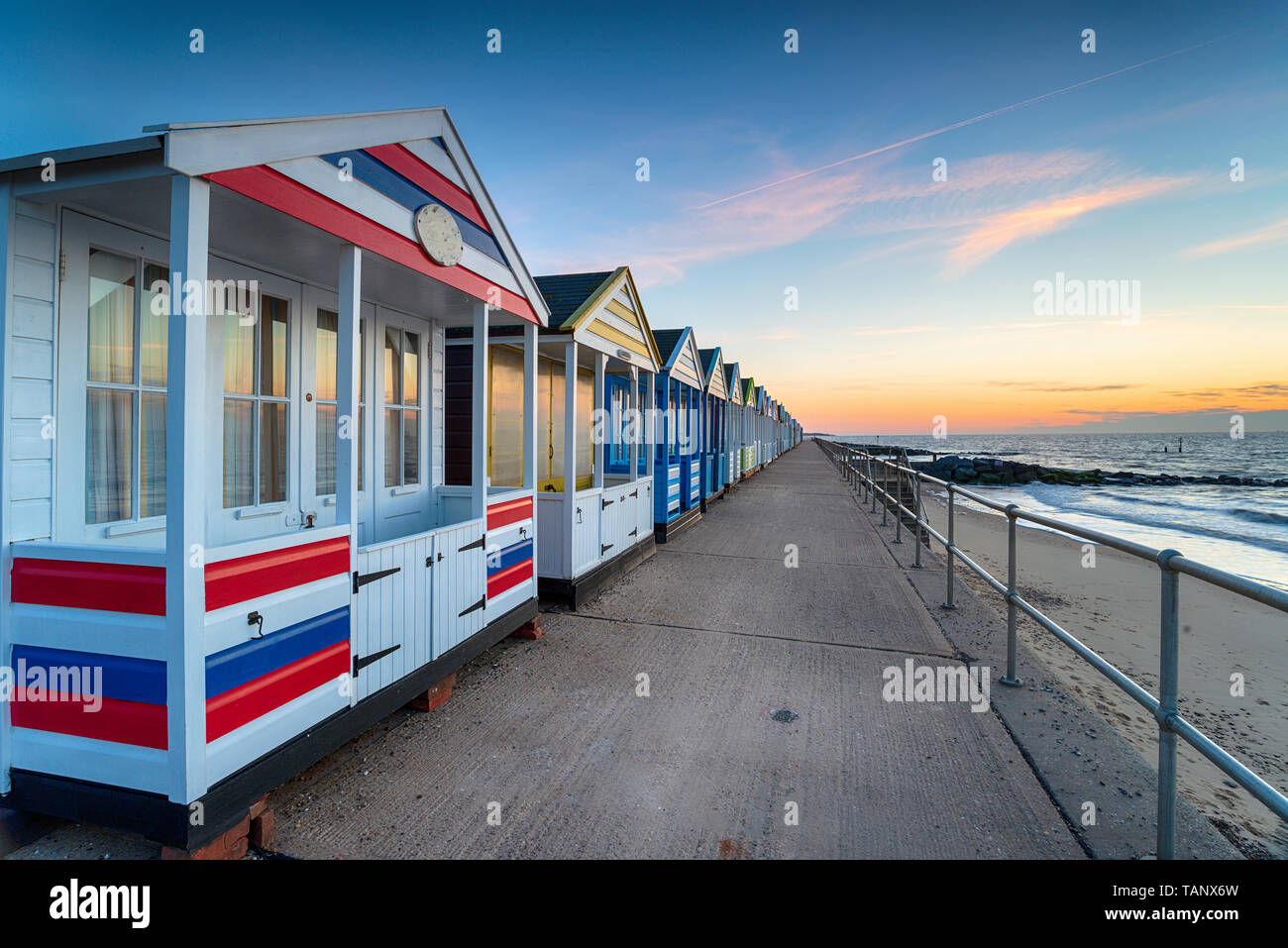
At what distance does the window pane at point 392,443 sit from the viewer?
473 cm

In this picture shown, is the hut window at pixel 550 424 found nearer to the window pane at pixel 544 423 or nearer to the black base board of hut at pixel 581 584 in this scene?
the window pane at pixel 544 423

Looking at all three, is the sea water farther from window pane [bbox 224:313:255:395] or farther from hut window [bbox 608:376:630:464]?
window pane [bbox 224:313:255:395]

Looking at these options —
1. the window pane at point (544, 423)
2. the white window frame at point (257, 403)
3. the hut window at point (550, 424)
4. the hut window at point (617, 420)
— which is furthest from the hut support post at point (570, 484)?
the hut window at point (617, 420)

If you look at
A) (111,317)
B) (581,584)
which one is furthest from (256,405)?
(581,584)

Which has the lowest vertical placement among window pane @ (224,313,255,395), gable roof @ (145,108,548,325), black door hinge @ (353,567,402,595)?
black door hinge @ (353,567,402,595)

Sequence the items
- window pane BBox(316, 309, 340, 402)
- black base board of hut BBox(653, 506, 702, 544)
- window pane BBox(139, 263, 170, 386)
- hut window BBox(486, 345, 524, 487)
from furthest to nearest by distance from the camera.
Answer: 1. black base board of hut BBox(653, 506, 702, 544)
2. hut window BBox(486, 345, 524, 487)
3. window pane BBox(316, 309, 340, 402)
4. window pane BBox(139, 263, 170, 386)

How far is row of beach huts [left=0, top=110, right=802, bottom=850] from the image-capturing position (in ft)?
7.17

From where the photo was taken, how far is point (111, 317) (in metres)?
2.65

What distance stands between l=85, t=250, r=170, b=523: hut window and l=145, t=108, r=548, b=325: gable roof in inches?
35.0

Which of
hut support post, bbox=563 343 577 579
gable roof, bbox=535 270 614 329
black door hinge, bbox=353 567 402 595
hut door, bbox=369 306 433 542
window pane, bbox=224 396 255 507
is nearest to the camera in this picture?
black door hinge, bbox=353 567 402 595

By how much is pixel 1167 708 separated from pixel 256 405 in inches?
183

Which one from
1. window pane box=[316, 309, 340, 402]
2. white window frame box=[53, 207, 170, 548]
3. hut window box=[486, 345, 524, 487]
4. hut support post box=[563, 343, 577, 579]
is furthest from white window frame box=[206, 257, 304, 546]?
hut window box=[486, 345, 524, 487]

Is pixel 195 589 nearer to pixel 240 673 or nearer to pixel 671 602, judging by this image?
pixel 240 673

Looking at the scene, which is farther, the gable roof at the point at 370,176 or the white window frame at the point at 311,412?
the white window frame at the point at 311,412
